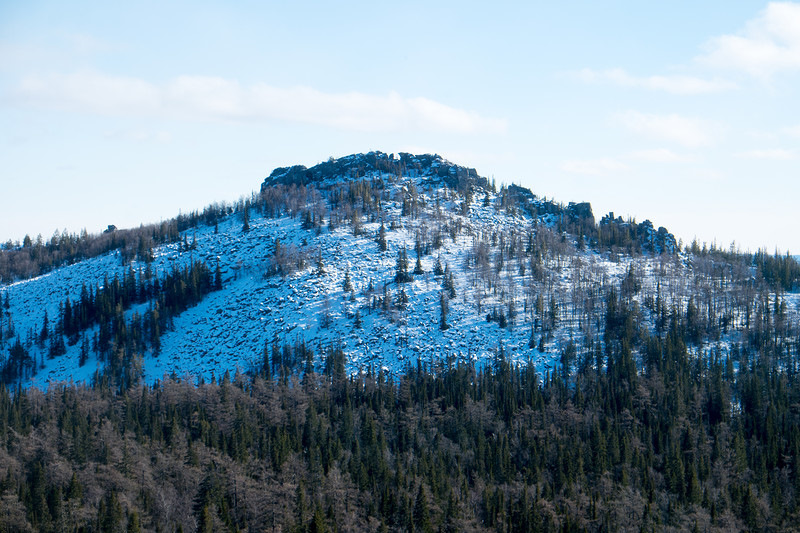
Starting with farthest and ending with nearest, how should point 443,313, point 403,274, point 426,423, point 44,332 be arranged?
point 403,274, point 44,332, point 443,313, point 426,423

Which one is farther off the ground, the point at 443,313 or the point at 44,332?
the point at 443,313

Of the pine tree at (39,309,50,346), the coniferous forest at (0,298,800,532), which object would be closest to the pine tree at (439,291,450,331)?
the coniferous forest at (0,298,800,532)

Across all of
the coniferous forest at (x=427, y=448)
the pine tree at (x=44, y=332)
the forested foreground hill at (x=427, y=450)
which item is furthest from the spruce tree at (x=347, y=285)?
the pine tree at (x=44, y=332)

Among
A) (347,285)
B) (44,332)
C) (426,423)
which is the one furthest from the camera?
(44,332)

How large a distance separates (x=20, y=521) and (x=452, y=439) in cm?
6803

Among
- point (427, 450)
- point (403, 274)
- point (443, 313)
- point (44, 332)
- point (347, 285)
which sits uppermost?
point (403, 274)

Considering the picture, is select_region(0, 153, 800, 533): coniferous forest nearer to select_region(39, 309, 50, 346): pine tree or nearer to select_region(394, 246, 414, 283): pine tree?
select_region(39, 309, 50, 346): pine tree

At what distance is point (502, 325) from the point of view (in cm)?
17912

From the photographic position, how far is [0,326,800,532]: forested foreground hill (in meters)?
87.4

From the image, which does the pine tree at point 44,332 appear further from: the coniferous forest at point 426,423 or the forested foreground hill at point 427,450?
the forested foreground hill at point 427,450

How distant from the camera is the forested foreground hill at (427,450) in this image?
87.4 metres

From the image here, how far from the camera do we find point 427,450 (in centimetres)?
11562

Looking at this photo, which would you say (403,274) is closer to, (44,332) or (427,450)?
(427,450)

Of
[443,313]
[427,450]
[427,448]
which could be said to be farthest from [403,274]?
[427,450]
